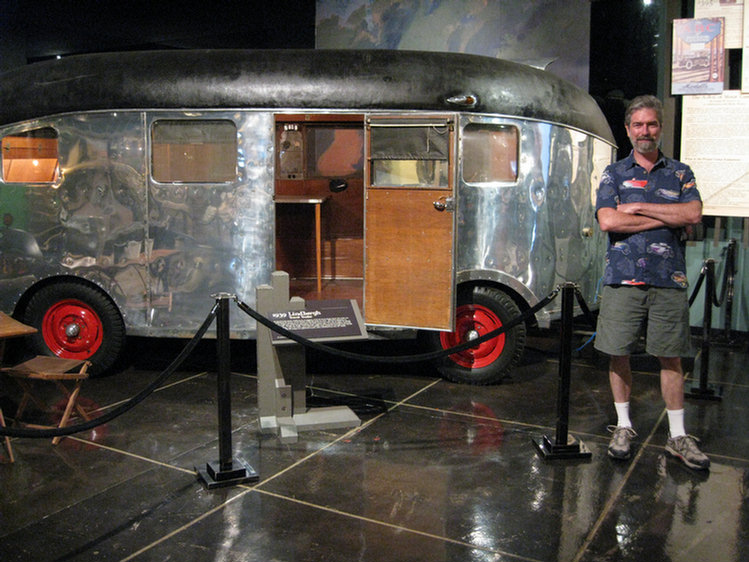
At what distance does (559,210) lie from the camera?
21.3 ft

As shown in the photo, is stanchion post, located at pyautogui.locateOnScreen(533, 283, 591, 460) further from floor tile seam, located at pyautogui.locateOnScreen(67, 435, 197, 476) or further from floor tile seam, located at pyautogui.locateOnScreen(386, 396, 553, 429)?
floor tile seam, located at pyautogui.locateOnScreen(67, 435, 197, 476)

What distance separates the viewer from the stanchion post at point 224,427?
14.0ft

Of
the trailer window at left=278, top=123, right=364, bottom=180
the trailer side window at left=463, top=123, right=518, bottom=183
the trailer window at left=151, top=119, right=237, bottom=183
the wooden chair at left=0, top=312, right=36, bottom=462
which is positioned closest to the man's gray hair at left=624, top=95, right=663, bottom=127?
the trailer side window at left=463, top=123, right=518, bottom=183

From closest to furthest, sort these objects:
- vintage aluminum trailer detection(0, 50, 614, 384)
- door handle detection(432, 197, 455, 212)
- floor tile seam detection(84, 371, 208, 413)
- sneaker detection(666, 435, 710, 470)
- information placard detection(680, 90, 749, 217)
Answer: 1. sneaker detection(666, 435, 710, 470)
2. floor tile seam detection(84, 371, 208, 413)
3. door handle detection(432, 197, 455, 212)
4. vintage aluminum trailer detection(0, 50, 614, 384)
5. information placard detection(680, 90, 749, 217)

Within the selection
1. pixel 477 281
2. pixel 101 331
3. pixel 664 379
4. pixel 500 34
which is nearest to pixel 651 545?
pixel 664 379

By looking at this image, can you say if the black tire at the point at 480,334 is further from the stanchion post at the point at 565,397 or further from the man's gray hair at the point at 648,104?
the man's gray hair at the point at 648,104

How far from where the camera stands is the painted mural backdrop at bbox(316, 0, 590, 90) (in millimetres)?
9148

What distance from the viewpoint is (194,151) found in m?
6.32

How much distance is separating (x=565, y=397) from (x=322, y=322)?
171cm

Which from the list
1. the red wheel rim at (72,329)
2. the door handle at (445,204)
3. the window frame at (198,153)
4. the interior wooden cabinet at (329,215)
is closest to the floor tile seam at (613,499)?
the door handle at (445,204)

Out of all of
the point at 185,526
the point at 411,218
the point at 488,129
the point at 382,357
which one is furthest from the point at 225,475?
the point at 488,129

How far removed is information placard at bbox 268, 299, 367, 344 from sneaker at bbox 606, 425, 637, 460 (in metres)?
1.78

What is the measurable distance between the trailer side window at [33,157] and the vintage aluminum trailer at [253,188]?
17mm

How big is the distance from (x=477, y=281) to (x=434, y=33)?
5.25 metres
